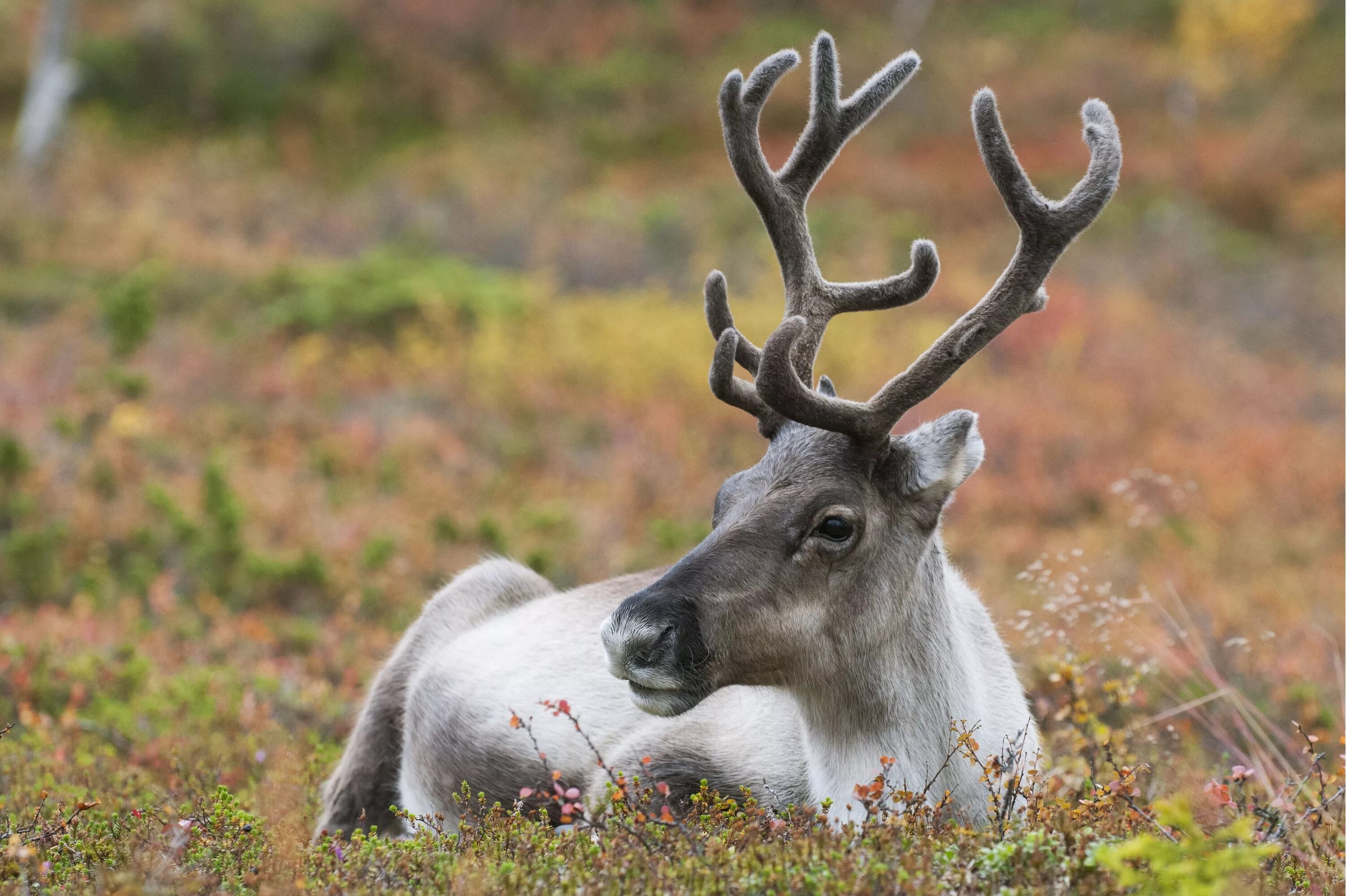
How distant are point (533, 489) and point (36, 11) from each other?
906 inches

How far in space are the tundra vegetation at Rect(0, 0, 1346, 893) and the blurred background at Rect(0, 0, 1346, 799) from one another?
0.07m

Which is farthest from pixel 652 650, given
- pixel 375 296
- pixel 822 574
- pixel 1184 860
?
pixel 375 296

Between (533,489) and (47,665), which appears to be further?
(533,489)

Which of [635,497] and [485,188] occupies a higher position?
[485,188]

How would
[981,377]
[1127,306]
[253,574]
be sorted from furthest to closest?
[1127,306] → [981,377] → [253,574]

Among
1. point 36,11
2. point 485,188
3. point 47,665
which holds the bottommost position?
point 47,665

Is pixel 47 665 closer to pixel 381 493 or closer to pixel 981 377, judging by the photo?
pixel 381 493

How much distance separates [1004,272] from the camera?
4043 mm

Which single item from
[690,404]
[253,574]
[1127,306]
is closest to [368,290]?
[690,404]

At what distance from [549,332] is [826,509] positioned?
38.9 ft

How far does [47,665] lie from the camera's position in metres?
6.98

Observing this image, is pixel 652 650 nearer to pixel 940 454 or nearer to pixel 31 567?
pixel 940 454

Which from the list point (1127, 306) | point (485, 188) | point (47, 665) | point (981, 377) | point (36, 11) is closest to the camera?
point (47, 665)

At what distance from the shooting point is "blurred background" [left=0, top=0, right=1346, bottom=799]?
8.39 metres
